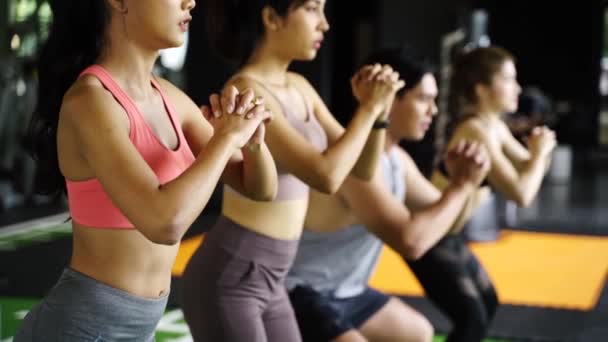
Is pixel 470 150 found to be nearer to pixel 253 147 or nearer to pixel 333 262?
pixel 333 262

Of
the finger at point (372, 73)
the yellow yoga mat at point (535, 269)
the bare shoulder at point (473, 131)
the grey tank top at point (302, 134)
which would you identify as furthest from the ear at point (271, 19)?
the yellow yoga mat at point (535, 269)

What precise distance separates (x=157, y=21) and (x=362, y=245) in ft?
4.15

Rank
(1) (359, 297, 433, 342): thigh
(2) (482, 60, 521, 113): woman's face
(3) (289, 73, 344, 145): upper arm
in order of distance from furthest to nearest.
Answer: (2) (482, 60, 521, 113): woman's face
(1) (359, 297, 433, 342): thigh
(3) (289, 73, 344, 145): upper arm

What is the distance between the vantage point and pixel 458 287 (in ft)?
10.1

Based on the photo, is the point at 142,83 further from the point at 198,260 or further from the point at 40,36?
the point at 40,36

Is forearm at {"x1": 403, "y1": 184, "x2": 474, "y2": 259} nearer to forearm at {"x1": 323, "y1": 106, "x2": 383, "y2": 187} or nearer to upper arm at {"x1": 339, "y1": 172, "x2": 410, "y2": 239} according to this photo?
upper arm at {"x1": 339, "y1": 172, "x2": 410, "y2": 239}

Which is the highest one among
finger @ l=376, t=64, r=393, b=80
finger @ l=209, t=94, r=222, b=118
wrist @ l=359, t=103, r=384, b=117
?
finger @ l=209, t=94, r=222, b=118

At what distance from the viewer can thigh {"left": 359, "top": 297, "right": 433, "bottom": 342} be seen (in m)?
2.62

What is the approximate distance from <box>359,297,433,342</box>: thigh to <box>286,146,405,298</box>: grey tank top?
0.31 ft

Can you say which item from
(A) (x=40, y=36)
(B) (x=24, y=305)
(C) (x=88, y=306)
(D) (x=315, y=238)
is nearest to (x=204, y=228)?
(A) (x=40, y=36)

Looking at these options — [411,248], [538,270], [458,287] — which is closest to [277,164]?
[411,248]

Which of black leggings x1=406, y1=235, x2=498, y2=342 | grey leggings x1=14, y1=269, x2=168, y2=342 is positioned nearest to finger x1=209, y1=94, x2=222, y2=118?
grey leggings x1=14, y1=269, x2=168, y2=342

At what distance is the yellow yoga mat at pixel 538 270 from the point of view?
5.41 meters

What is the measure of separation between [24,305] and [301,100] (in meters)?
3.06
